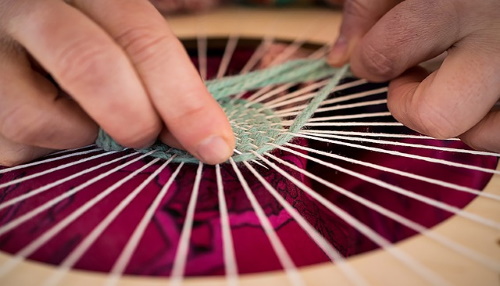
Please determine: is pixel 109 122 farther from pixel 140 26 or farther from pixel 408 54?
pixel 408 54

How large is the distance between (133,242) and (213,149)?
0.12 metres

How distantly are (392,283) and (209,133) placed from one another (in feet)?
0.72

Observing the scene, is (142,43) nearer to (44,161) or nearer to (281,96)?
(44,161)

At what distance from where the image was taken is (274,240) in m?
0.42

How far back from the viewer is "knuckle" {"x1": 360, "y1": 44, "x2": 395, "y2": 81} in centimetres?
61

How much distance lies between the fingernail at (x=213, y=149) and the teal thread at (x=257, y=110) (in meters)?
0.06

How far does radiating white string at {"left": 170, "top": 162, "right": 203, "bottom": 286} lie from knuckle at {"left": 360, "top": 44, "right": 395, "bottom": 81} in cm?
32

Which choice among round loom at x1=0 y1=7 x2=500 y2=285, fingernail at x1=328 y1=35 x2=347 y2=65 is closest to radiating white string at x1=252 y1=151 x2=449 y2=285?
round loom at x1=0 y1=7 x2=500 y2=285

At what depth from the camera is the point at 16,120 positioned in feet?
1.43

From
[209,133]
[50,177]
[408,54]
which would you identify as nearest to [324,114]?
[408,54]

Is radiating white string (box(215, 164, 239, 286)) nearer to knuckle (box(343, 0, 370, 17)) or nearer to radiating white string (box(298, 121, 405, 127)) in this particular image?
radiating white string (box(298, 121, 405, 127))

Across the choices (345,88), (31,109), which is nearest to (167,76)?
(31,109)

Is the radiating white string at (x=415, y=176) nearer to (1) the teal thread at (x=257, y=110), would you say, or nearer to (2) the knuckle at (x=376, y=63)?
(1) the teal thread at (x=257, y=110)

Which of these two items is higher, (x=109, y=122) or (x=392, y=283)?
(x=109, y=122)
